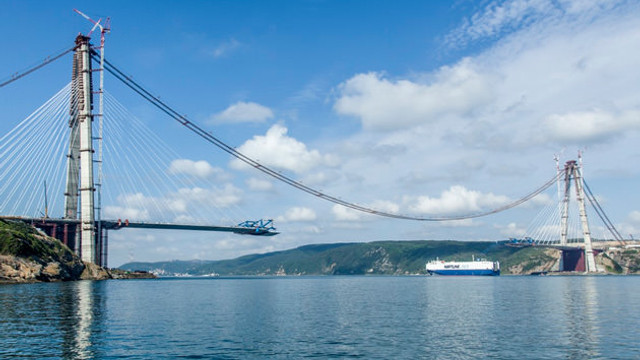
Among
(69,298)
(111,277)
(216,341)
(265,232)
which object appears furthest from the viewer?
(265,232)

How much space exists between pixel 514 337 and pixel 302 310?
2793 centimetres

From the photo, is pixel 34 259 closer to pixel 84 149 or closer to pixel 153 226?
pixel 84 149

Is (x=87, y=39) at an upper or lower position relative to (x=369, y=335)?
upper

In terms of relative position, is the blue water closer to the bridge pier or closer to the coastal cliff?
the coastal cliff

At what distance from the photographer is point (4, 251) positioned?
106750 millimetres

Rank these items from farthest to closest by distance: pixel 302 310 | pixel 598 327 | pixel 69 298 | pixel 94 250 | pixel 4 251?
1. pixel 94 250
2. pixel 4 251
3. pixel 69 298
4. pixel 302 310
5. pixel 598 327

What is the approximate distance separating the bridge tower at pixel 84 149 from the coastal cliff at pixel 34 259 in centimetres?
628

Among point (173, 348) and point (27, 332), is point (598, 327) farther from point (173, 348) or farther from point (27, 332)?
point (27, 332)

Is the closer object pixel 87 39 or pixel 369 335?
pixel 369 335

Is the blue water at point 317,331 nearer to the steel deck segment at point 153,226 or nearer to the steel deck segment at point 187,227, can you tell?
the steel deck segment at point 153,226

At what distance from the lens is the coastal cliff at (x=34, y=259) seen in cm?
10775

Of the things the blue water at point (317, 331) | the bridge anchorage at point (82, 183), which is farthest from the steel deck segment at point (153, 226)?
the blue water at point (317, 331)

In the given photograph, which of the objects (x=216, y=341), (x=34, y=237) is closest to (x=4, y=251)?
(x=34, y=237)

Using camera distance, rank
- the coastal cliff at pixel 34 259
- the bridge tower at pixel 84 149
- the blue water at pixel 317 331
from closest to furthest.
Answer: the blue water at pixel 317 331
the coastal cliff at pixel 34 259
the bridge tower at pixel 84 149
